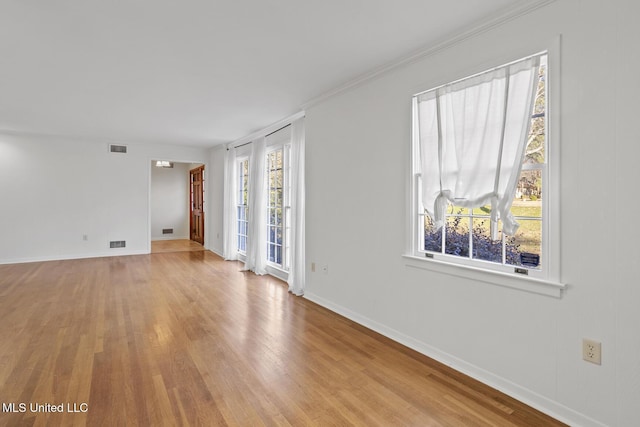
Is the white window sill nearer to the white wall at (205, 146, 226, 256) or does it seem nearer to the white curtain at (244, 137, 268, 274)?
the white curtain at (244, 137, 268, 274)

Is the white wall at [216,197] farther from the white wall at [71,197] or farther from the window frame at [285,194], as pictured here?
the window frame at [285,194]

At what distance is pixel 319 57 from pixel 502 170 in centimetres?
182

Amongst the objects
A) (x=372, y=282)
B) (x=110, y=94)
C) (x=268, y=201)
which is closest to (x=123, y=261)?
(x=268, y=201)

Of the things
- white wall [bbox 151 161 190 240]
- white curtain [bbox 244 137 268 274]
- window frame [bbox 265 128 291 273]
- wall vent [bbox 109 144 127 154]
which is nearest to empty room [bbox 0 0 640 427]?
window frame [bbox 265 128 291 273]

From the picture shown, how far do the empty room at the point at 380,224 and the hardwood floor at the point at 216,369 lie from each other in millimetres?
21

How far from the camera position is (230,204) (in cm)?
714

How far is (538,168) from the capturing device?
2.11 metres

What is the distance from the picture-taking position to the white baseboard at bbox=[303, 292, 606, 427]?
192 cm

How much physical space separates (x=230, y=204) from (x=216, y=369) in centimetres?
497

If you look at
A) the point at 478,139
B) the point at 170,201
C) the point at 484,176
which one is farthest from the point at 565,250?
the point at 170,201

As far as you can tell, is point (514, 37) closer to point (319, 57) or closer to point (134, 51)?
point (319, 57)

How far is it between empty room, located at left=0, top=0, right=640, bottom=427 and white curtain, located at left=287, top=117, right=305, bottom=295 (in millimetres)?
28

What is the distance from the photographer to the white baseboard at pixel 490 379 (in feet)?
6.30

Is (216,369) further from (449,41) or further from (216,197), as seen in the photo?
(216,197)
